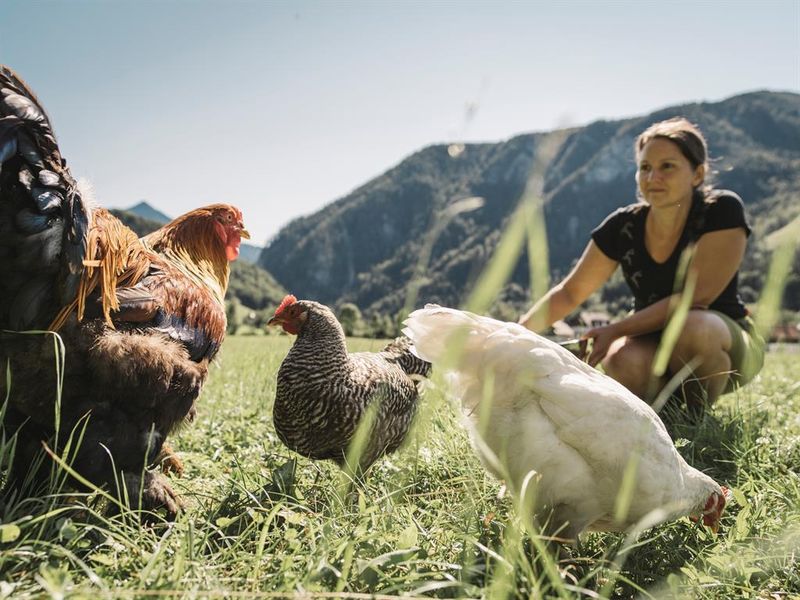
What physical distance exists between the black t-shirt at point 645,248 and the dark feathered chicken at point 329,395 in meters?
2.02

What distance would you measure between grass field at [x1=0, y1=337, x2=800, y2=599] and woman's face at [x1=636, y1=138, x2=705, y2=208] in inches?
55.3

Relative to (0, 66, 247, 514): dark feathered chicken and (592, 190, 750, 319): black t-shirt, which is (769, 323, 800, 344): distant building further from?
(0, 66, 247, 514): dark feathered chicken

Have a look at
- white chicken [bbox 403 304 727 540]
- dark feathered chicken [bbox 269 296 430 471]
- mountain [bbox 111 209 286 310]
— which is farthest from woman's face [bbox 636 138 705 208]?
mountain [bbox 111 209 286 310]

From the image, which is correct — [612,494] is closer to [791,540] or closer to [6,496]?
[791,540]

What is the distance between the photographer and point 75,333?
6.27ft

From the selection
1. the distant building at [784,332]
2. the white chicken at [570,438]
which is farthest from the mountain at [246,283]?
the white chicken at [570,438]

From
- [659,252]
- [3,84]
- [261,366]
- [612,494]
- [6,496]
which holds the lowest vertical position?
[261,366]

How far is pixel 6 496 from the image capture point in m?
1.80

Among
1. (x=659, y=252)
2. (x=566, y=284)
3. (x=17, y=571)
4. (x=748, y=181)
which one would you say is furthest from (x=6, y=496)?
(x=748, y=181)

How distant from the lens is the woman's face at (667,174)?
3.27m

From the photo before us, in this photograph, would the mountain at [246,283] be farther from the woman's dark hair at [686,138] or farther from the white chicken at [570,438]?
the white chicken at [570,438]

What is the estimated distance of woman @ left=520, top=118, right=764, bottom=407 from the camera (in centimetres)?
318

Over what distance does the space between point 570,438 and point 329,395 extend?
119 centimetres

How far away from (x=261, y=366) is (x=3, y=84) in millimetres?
3756
